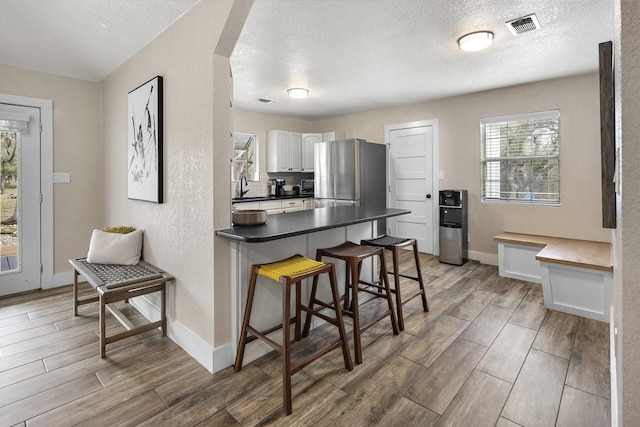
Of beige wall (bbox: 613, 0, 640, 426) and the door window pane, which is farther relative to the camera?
the door window pane

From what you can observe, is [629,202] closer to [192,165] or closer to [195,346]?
[192,165]

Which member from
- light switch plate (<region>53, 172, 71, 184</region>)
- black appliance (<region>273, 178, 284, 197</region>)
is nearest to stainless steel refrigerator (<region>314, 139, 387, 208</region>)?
black appliance (<region>273, 178, 284, 197</region>)

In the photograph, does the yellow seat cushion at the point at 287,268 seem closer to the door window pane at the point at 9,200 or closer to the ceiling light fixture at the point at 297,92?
the ceiling light fixture at the point at 297,92

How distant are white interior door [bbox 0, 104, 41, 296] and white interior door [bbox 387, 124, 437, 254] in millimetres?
4583

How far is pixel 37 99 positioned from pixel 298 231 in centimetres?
337

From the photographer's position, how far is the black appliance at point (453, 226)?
441 cm

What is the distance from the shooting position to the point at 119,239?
9.08 feet

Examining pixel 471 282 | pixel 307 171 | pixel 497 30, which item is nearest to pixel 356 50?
pixel 497 30

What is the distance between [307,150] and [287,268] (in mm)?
4453

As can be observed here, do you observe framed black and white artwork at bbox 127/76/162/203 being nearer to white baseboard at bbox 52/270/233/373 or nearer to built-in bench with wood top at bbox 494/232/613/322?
white baseboard at bbox 52/270/233/373

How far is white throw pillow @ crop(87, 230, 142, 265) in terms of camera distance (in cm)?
272

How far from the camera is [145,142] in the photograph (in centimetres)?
268

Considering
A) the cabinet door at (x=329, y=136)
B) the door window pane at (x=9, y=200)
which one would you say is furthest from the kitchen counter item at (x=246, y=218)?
the cabinet door at (x=329, y=136)

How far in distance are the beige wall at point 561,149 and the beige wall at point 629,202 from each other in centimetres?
355
